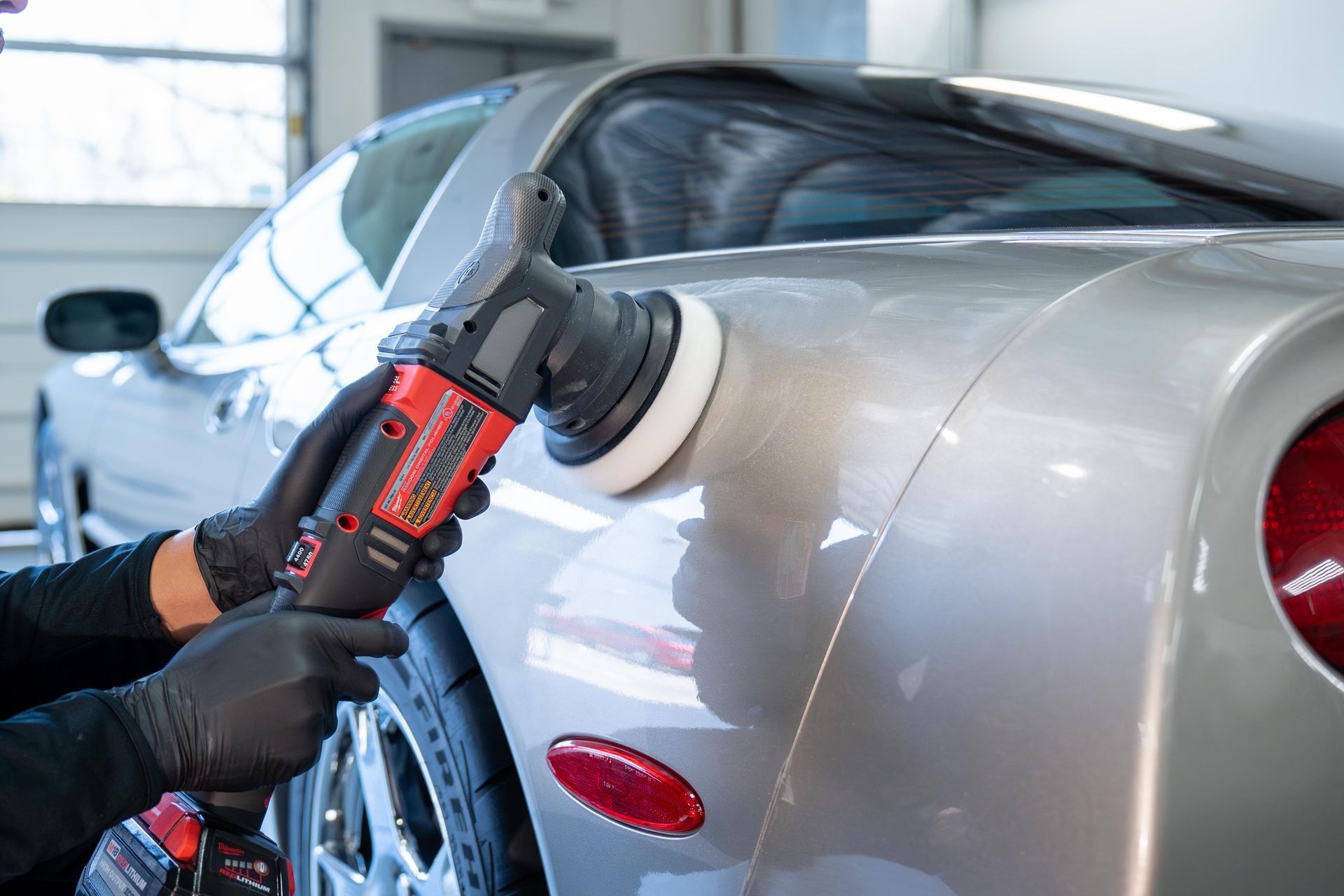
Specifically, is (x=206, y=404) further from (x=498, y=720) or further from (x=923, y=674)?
(x=923, y=674)

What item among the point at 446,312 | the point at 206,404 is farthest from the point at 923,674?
the point at 206,404

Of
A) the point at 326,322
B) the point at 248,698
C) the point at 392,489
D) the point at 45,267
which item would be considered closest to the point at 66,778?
the point at 248,698

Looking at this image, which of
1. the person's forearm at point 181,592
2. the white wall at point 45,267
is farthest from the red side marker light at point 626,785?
the white wall at point 45,267

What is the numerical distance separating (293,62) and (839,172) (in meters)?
6.93

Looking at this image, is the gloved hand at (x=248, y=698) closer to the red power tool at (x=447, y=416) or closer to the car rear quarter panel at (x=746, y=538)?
the red power tool at (x=447, y=416)

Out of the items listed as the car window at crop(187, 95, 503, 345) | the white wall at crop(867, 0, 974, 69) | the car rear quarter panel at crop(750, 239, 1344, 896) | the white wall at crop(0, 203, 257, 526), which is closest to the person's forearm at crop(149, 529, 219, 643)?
the car window at crop(187, 95, 503, 345)

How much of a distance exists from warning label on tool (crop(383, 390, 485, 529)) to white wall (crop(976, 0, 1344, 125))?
3.51 metres

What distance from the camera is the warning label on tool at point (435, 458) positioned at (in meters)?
0.98

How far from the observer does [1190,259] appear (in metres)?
0.82

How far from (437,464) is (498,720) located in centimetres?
32

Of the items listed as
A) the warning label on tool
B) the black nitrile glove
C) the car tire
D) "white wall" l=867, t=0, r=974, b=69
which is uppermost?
"white wall" l=867, t=0, r=974, b=69

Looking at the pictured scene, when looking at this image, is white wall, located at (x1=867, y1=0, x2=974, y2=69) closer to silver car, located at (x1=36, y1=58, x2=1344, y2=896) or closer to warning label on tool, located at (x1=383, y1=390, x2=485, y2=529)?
silver car, located at (x1=36, y1=58, x2=1344, y2=896)

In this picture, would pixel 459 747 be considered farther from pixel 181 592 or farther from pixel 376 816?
pixel 181 592

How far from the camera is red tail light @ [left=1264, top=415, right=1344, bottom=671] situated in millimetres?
713
